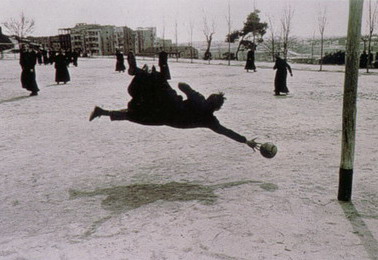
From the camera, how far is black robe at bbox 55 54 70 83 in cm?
1639

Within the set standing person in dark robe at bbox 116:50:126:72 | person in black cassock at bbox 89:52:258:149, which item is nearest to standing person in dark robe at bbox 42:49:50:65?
standing person in dark robe at bbox 116:50:126:72

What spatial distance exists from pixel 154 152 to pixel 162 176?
3.84 feet

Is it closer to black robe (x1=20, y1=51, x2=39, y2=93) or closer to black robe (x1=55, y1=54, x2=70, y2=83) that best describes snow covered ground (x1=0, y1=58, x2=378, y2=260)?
black robe (x1=20, y1=51, x2=39, y2=93)

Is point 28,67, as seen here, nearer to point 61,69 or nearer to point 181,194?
point 61,69

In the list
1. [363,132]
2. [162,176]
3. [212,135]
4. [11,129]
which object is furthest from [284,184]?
[11,129]

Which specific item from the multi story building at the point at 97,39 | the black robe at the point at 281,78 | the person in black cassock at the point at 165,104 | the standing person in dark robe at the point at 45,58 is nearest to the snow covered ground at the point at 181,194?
the person in black cassock at the point at 165,104

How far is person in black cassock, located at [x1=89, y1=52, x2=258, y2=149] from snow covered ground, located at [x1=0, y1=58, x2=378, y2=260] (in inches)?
28.0

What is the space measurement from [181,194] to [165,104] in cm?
100

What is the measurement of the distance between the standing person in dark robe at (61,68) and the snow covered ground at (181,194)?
356 inches

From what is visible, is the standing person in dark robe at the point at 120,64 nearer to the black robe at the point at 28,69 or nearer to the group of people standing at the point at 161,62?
the group of people standing at the point at 161,62

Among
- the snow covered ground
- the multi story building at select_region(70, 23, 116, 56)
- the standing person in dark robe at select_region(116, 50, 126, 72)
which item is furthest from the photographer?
the multi story building at select_region(70, 23, 116, 56)

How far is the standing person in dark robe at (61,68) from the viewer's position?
53.8 ft

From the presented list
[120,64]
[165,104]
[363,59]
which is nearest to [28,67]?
[165,104]

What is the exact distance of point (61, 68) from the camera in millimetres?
16906
